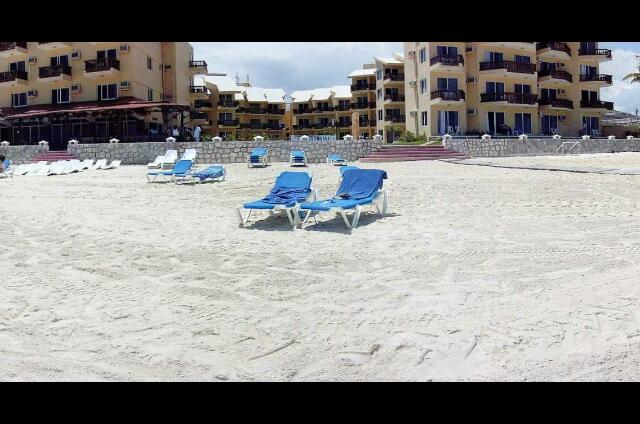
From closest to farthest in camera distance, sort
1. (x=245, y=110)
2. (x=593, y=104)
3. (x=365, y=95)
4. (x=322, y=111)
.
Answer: (x=593, y=104), (x=365, y=95), (x=245, y=110), (x=322, y=111)

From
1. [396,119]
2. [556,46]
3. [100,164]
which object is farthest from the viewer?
[396,119]

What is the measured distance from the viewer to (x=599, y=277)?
18.1ft

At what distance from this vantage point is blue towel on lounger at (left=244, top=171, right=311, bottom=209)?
9302 millimetres

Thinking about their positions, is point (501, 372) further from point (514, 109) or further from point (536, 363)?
point (514, 109)

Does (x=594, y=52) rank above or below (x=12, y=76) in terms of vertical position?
above

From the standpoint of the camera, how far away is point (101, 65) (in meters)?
37.1

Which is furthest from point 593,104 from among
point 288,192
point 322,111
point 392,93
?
point 288,192

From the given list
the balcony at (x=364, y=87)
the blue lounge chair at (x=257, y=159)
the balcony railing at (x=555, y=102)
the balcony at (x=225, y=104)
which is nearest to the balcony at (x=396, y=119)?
the balcony at (x=364, y=87)

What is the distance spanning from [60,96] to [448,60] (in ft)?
96.0

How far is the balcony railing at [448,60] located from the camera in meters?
39.1

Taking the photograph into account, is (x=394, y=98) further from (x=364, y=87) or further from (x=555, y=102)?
(x=555, y=102)

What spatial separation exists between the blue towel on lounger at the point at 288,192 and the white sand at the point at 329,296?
16.6 inches
